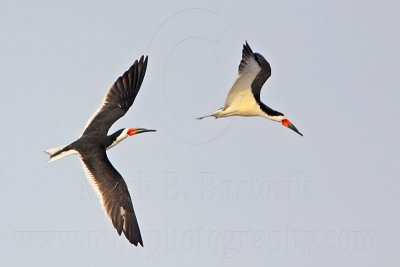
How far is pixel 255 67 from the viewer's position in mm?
27516

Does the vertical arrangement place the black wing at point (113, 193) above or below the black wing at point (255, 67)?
below

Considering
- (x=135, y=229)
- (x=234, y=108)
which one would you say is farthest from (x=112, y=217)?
(x=234, y=108)

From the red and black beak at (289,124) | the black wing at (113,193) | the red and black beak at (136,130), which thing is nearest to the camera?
the black wing at (113,193)

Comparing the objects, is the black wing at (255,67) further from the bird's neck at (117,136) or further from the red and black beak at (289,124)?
the bird's neck at (117,136)

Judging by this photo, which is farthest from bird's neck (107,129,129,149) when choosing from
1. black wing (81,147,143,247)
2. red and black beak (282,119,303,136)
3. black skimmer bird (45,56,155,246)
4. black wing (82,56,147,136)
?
red and black beak (282,119,303,136)

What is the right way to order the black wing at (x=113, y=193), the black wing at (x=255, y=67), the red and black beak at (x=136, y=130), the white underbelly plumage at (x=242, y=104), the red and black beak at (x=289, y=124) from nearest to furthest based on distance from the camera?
the black wing at (x=113, y=193) → the red and black beak at (x=136, y=130) → the black wing at (x=255, y=67) → the white underbelly plumage at (x=242, y=104) → the red and black beak at (x=289, y=124)

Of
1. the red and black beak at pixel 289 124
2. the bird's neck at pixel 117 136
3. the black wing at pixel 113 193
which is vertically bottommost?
the black wing at pixel 113 193

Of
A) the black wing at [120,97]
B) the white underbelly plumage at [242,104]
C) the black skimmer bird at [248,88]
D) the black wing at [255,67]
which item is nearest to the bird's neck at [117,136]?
the black wing at [120,97]

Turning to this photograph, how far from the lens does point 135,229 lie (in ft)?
82.9

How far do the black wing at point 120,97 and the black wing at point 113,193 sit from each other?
147 cm

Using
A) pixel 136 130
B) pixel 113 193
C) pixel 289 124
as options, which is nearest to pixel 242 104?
pixel 289 124

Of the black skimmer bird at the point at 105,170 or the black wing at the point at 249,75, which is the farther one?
the black wing at the point at 249,75

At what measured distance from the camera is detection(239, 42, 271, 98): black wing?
27234mm

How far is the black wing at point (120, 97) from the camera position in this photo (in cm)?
2691
